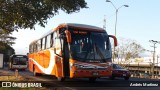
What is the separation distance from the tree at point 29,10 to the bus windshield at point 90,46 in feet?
5.68

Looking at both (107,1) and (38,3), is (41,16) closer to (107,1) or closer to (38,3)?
(38,3)

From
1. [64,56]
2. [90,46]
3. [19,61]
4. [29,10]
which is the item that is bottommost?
[19,61]

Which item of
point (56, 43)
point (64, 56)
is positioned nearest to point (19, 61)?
point (56, 43)

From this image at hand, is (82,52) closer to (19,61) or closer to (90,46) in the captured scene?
(90,46)

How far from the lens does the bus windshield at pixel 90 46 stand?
20.3 metres

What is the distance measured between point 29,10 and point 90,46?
12.9 feet

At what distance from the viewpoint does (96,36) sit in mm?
21094

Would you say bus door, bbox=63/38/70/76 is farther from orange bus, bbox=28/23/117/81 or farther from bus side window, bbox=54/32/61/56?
bus side window, bbox=54/32/61/56

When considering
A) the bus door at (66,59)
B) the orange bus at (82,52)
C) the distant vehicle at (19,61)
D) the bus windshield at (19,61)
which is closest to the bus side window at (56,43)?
the orange bus at (82,52)

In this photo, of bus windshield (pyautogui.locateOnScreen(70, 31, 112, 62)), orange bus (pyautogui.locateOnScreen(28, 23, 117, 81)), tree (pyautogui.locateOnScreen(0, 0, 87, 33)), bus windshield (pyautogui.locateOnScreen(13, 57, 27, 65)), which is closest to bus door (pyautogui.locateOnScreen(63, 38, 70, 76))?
orange bus (pyautogui.locateOnScreen(28, 23, 117, 81))

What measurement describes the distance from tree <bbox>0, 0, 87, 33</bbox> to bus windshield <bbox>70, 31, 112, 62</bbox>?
1730 millimetres

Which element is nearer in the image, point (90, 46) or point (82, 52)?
point (82, 52)

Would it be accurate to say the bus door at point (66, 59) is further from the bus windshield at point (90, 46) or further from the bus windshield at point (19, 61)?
the bus windshield at point (19, 61)

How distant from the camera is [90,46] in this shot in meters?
20.5
